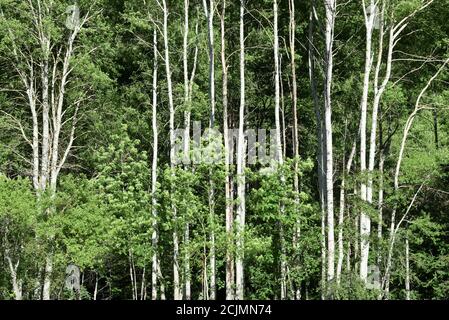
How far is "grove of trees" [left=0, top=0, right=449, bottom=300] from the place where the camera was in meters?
19.0

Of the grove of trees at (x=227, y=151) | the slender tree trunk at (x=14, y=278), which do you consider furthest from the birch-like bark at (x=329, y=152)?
the slender tree trunk at (x=14, y=278)

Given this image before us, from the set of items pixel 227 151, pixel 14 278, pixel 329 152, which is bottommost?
pixel 14 278

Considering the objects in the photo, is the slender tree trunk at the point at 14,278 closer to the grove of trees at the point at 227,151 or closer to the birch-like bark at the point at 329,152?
the grove of trees at the point at 227,151

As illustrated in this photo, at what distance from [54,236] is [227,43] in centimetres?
1066

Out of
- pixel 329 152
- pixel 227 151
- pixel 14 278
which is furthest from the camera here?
pixel 227 151

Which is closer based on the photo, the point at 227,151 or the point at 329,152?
the point at 329,152

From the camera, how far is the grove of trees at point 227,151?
19.0m

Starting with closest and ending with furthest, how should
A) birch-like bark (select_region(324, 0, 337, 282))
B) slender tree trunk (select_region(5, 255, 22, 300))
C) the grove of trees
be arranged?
birch-like bark (select_region(324, 0, 337, 282)), slender tree trunk (select_region(5, 255, 22, 300)), the grove of trees

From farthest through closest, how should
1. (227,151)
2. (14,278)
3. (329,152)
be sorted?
(227,151)
(14,278)
(329,152)

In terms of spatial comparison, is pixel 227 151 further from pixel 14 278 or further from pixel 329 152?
pixel 14 278

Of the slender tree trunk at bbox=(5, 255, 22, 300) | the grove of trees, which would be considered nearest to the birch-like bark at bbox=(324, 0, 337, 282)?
the grove of trees

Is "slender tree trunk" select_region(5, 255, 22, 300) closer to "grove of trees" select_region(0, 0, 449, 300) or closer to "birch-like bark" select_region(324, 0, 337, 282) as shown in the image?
"grove of trees" select_region(0, 0, 449, 300)

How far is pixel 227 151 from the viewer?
19.2m

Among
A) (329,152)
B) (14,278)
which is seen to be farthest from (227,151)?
(14,278)
